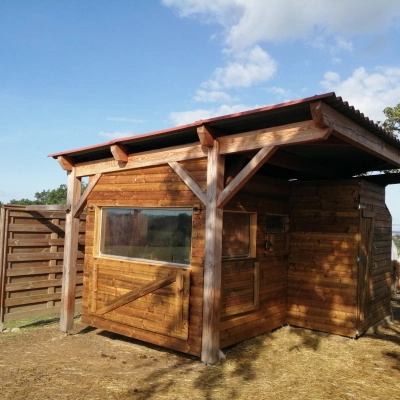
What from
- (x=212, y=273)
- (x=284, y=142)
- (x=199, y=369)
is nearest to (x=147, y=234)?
(x=212, y=273)

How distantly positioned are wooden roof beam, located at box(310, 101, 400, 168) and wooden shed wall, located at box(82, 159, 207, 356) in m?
2.04

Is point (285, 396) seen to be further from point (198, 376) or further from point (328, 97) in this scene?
point (328, 97)

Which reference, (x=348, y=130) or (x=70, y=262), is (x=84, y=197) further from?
(x=348, y=130)

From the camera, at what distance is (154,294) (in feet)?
20.8

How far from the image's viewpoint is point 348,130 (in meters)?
4.77

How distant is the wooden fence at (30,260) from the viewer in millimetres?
7434

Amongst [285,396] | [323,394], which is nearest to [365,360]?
[323,394]

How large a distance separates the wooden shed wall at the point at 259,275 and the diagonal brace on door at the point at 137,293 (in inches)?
36.1

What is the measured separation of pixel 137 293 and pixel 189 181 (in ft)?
7.06

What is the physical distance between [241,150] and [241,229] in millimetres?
1747

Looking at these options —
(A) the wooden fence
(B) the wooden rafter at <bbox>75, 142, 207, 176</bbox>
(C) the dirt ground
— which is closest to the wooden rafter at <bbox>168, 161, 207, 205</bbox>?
(B) the wooden rafter at <bbox>75, 142, 207, 176</bbox>

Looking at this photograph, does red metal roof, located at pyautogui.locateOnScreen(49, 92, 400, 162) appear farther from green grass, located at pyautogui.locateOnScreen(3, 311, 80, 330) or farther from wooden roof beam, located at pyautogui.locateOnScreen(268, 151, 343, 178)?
green grass, located at pyautogui.locateOnScreen(3, 311, 80, 330)

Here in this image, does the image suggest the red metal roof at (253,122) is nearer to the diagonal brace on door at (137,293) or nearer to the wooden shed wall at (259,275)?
the wooden shed wall at (259,275)

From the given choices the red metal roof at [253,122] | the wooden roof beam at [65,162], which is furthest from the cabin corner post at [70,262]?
the red metal roof at [253,122]
